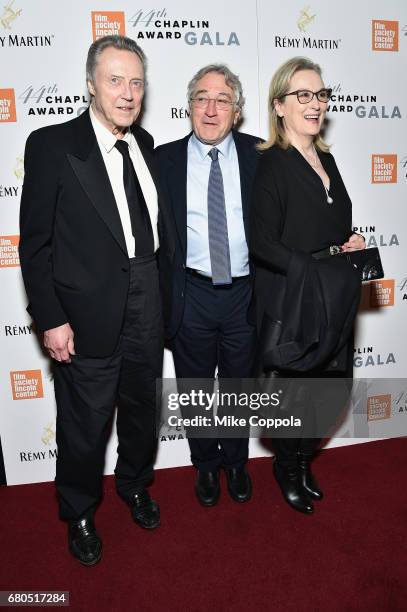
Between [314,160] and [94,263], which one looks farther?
[314,160]

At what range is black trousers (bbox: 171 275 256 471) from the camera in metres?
2.43

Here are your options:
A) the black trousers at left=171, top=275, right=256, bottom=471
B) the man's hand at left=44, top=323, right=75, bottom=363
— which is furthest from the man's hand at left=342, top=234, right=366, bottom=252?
the man's hand at left=44, top=323, right=75, bottom=363

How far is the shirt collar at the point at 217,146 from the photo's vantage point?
2.36 meters

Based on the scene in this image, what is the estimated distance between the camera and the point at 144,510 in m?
2.52

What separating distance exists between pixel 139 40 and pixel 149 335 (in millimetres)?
1433

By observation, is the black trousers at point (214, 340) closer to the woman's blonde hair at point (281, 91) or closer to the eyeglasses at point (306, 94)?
the woman's blonde hair at point (281, 91)

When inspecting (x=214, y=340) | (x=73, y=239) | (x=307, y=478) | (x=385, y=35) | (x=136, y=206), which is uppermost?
(x=385, y=35)

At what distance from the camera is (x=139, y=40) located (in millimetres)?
2561

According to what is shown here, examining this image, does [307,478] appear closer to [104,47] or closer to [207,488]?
[207,488]

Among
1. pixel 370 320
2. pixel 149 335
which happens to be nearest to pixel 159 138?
pixel 149 335

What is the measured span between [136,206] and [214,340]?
754 mm

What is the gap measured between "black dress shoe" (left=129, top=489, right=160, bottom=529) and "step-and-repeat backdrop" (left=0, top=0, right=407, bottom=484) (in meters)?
0.45
